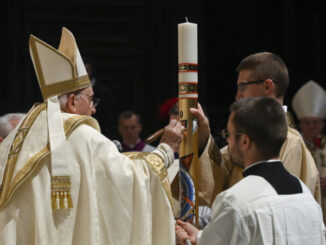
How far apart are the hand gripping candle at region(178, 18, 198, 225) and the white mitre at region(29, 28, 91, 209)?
2.04ft

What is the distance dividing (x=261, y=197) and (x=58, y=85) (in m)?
1.58

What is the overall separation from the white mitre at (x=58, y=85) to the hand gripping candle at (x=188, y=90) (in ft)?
2.04

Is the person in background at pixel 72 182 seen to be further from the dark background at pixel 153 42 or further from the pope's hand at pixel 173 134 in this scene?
the dark background at pixel 153 42

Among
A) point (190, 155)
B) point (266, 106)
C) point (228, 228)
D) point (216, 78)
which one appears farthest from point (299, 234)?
point (216, 78)

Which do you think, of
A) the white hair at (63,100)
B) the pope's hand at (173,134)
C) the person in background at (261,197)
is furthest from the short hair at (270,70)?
the white hair at (63,100)

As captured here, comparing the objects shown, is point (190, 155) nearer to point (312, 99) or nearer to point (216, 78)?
point (312, 99)

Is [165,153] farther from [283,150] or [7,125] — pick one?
[7,125]

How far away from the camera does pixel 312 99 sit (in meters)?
6.86

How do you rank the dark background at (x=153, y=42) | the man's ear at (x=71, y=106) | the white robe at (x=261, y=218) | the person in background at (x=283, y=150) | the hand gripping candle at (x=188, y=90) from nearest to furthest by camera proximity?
the white robe at (x=261, y=218), the hand gripping candle at (x=188, y=90), the person in background at (x=283, y=150), the man's ear at (x=71, y=106), the dark background at (x=153, y=42)

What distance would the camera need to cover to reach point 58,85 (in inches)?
155

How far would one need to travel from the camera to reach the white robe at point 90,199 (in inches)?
145

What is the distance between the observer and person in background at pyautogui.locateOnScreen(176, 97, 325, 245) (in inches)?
108

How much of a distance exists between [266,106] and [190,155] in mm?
769

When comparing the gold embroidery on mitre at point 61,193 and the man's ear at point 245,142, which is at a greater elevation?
the man's ear at point 245,142
